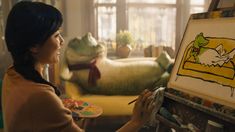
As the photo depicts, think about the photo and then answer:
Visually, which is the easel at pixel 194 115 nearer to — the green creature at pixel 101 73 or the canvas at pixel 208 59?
the canvas at pixel 208 59

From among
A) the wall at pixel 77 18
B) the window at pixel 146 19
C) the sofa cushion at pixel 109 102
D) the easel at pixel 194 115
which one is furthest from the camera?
the window at pixel 146 19

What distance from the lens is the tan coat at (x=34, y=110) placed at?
1019mm

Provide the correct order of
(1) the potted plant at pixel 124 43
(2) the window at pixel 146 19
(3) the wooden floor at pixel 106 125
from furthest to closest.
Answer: (2) the window at pixel 146 19 < (1) the potted plant at pixel 124 43 < (3) the wooden floor at pixel 106 125

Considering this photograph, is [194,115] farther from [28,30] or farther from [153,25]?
[153,25]

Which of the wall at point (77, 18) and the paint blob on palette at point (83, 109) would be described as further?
the wall at point (77, 18)

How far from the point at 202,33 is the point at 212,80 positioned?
0.22 meters

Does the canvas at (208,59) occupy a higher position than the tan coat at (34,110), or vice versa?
the canvas at (208,59)

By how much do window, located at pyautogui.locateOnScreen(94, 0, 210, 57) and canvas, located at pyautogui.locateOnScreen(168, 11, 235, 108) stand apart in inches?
114

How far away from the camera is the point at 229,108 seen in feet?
3.19

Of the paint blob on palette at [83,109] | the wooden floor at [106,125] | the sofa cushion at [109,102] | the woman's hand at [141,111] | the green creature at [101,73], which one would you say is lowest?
the wooden floor at [106,125]

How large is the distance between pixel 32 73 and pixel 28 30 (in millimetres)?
156

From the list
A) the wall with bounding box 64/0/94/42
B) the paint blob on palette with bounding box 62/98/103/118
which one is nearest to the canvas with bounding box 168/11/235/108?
the paint blob on palette with bounding box 62/98/103/118

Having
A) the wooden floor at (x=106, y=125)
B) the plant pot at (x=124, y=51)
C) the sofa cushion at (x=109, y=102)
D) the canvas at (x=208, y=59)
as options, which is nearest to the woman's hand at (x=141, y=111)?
the canvas at (x=208, y=59)

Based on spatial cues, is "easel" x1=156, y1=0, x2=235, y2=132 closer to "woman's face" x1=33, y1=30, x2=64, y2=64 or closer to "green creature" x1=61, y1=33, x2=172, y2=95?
"woman's face" x1=33, y1=30, x2=64, y2=64
